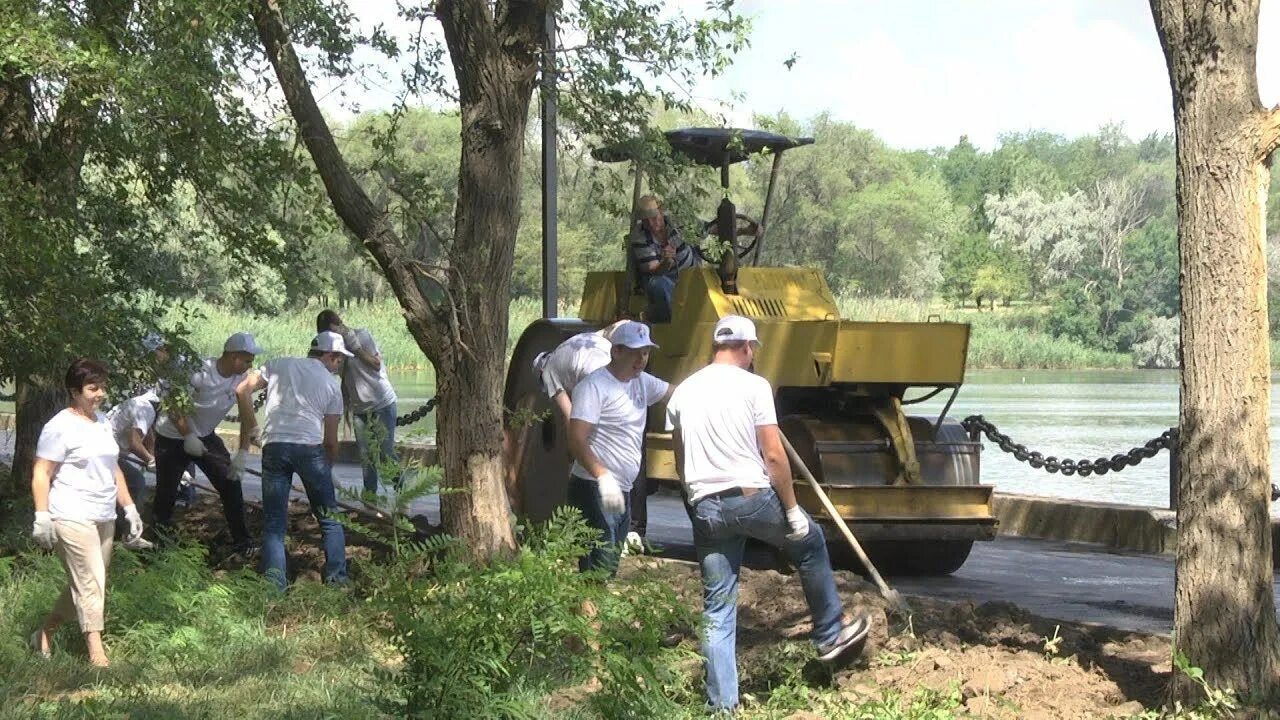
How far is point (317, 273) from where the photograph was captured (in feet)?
42.8

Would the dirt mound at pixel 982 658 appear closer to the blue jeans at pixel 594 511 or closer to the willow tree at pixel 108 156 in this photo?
the blue jeans at pixel 594 511

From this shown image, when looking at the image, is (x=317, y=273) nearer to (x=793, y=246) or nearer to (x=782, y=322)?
(x=782, y=322)

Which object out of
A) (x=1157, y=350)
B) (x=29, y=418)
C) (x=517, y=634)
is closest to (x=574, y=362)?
(x=517, y=634)

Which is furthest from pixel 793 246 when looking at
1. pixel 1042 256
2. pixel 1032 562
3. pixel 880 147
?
pixel 1032 562

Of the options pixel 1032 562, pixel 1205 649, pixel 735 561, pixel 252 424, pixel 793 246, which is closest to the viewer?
pixel 1205 649

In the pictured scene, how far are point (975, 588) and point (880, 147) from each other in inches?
2969

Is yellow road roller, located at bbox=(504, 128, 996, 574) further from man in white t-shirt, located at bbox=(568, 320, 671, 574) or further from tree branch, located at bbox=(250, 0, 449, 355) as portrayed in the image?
man in white t-shirt, located at bbox=(568, 320, 671, 574)

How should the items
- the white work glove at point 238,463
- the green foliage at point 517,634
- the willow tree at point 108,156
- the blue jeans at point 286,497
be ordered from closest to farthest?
the green foliage at point 517,634
the willow tree at point 108,156
the blue jeans at point 286,497
the white work glove at point 238,463

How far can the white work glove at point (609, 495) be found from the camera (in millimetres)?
8922

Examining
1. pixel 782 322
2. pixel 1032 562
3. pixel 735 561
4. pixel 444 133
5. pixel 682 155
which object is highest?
pixel 444 133

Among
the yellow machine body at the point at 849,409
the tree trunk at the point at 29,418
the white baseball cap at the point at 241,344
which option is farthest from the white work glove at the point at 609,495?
the tree trunk at the point at 29,418

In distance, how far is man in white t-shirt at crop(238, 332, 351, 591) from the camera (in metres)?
10.8

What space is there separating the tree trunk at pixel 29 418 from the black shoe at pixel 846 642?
8.73 m

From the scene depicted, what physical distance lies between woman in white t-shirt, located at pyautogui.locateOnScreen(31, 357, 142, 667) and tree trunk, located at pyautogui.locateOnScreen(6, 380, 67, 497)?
6224 millimetres
